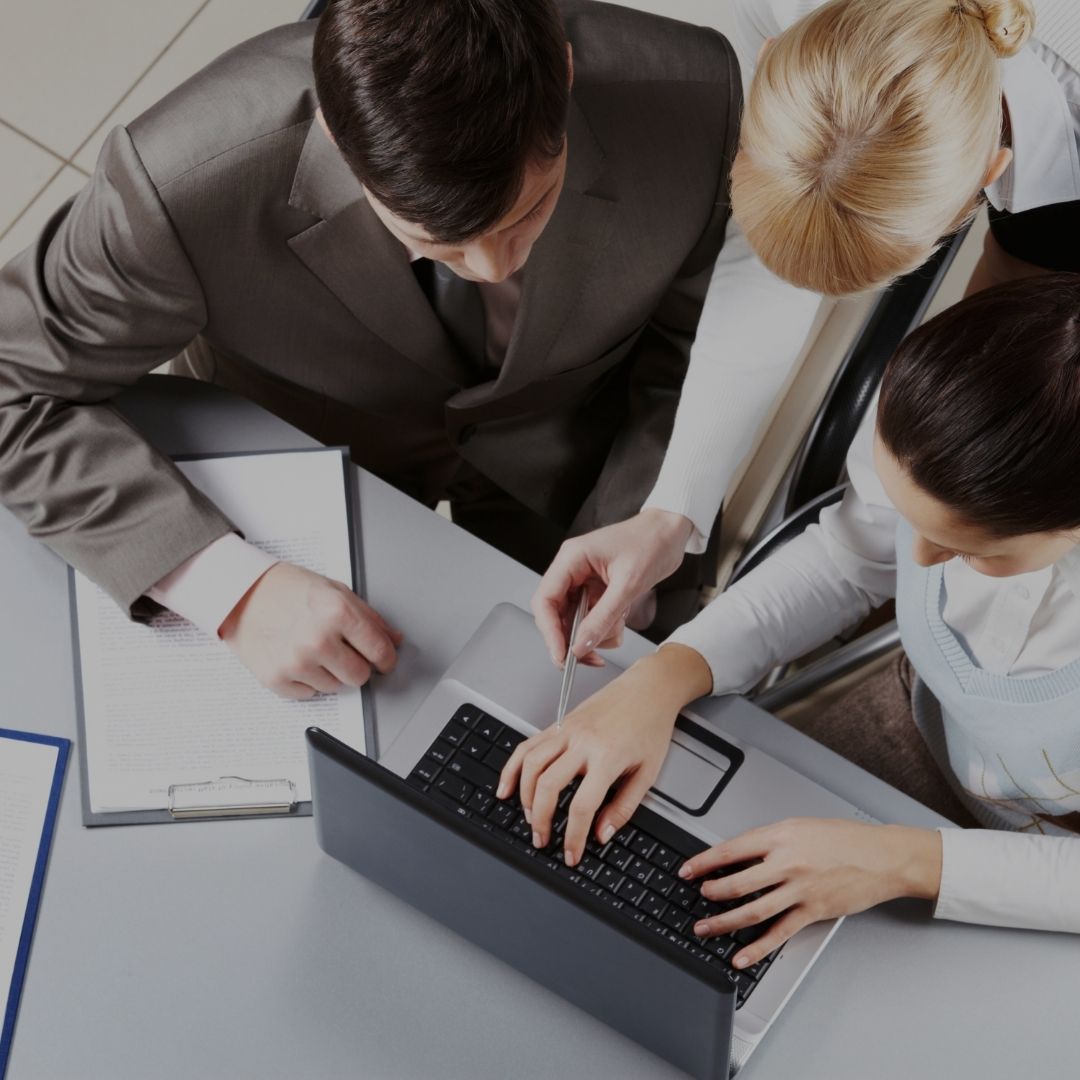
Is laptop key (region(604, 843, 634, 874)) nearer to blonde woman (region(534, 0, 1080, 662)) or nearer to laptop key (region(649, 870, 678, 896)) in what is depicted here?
laptop key (region(649, 870, 678, 896))

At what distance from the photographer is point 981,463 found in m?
1.03

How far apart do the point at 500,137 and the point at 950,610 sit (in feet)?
2.13

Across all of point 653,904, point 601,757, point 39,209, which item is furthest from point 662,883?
Result: point 39,209

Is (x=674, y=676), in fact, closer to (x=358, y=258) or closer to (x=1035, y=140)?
(x=358, y=258)

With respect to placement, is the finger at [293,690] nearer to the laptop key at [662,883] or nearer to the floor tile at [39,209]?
the laptop key at [662,883]

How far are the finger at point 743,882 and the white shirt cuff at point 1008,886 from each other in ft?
0.51

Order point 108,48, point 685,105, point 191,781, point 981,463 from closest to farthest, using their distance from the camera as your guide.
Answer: point 981,463, point 191,781, point 685,105, point 108,48

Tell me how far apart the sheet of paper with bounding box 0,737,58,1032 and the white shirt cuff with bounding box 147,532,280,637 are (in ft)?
0.59

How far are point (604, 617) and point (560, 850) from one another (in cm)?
23

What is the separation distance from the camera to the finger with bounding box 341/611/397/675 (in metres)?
1.26

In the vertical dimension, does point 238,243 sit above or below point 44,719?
above

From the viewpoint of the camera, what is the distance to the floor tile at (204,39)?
2490 mm

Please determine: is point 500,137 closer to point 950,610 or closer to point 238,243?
point 238,243

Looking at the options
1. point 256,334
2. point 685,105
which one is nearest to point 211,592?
point 256,334
